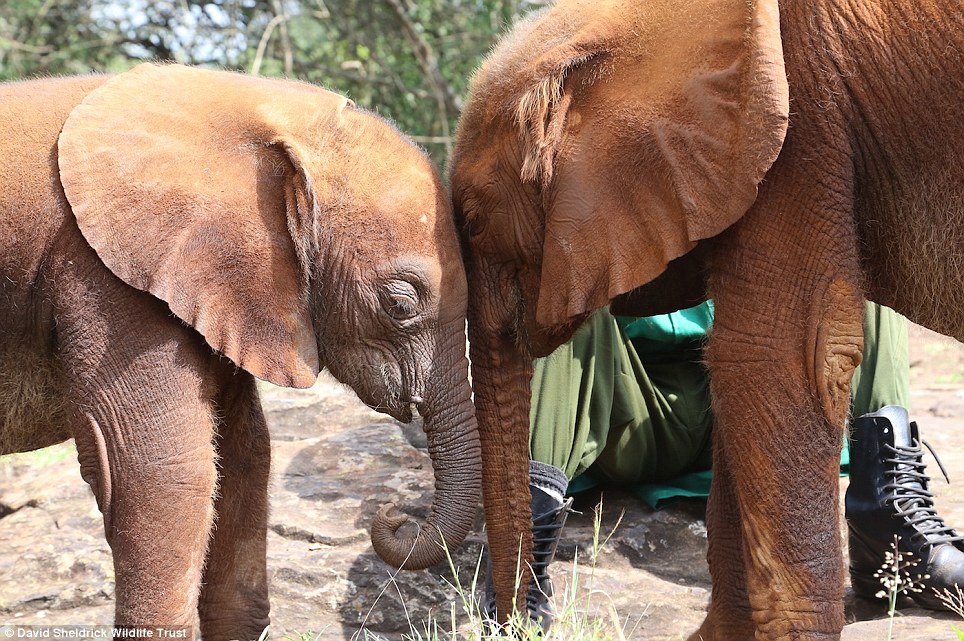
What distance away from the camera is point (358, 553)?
4910mm

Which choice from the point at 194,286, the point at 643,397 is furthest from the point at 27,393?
the point at 643,397

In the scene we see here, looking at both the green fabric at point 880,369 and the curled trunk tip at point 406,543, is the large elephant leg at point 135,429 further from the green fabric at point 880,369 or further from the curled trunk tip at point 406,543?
the green fabric at point 880,369

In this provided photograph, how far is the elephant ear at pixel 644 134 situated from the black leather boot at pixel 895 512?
58.6 inches

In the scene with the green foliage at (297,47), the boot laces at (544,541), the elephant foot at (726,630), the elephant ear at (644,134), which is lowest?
the elephant foot at (726,630)

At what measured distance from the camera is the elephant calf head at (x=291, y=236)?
336cm

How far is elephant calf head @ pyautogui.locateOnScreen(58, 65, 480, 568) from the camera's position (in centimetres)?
336

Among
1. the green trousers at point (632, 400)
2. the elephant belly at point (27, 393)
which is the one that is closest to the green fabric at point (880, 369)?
the green trousers at point (632, 400)

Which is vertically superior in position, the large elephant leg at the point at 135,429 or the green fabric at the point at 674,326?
the green fabric at the point at 674,326

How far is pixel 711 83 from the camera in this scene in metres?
3.19

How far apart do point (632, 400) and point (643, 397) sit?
11 centimetres

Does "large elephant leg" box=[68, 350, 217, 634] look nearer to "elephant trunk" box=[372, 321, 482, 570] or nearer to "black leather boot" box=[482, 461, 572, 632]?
"elephant trunk" box=[372, 321, 482, 570]

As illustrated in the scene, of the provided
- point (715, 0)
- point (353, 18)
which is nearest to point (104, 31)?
point (353, 18)

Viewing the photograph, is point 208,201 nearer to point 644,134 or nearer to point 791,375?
point 644,134

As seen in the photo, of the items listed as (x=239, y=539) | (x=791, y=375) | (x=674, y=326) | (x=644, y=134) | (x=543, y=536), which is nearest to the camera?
(x=791, y=375)
